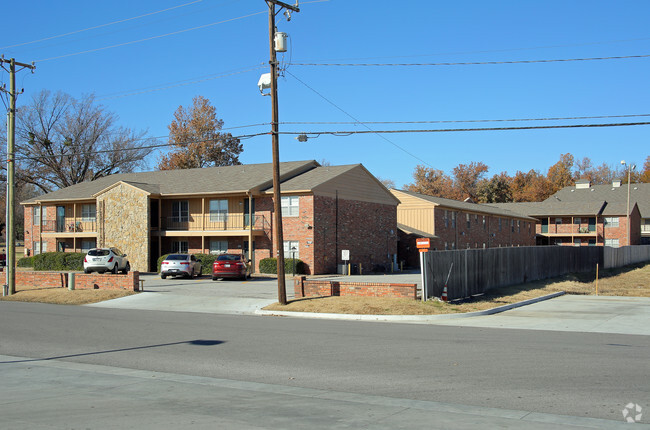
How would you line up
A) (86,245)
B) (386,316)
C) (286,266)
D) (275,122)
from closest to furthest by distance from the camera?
1. (386,316)
2. (275,122)
3. (286,266)
4. (86,245)

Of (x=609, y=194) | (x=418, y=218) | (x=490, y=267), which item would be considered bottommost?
(x=490, y=267)

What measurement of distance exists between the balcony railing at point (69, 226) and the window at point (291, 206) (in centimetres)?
1668

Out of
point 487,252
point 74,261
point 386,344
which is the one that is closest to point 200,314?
point 386,344

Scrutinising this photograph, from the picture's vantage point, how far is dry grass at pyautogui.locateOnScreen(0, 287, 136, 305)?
79.1 feet

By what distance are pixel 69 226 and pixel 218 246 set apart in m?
14.4

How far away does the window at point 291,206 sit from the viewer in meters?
37.7

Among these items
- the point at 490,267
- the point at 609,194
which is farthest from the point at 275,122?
the point at 609,194

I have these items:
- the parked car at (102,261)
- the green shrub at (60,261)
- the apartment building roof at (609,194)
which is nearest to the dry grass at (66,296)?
the parked car at (102,261)

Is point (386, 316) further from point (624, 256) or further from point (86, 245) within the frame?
point (624, 256)

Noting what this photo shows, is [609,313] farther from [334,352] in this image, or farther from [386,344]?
[334,352]

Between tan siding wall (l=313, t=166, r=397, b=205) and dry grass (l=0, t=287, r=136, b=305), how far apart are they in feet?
50.6

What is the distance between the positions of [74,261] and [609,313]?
34.7 metres

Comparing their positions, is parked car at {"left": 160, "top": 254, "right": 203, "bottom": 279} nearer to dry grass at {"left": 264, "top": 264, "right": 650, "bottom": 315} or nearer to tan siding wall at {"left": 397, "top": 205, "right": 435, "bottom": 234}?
dry grass at {"left": 264, "top": 264, "right": 650, "bottom": 315}

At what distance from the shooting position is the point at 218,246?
40625 mm
